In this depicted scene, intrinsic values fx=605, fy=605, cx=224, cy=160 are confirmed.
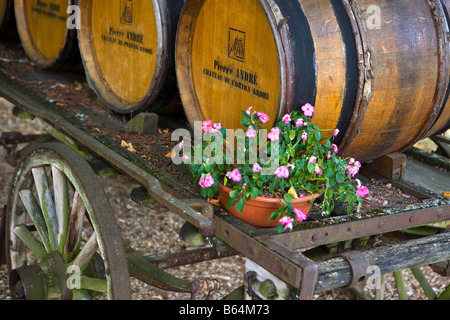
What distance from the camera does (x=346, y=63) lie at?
2354 mm

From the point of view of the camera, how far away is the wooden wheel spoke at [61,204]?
2664 millimetres

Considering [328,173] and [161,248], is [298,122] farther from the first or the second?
[161,248]

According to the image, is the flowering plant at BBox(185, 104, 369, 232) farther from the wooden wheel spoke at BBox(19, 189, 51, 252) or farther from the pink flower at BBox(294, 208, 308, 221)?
the wooden wheel spoke at BBox(19, 189, 51, 252)

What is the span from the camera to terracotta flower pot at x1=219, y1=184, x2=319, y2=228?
6.97 ft

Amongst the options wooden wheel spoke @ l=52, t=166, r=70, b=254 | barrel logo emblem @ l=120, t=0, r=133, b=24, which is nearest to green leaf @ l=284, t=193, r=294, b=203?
wooden wheel spoke @ l=52, t=166, r=70, b=254

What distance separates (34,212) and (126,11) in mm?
1177

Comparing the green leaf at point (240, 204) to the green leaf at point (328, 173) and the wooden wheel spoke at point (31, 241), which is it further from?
the wooden wheel spoke at point (31, 241)

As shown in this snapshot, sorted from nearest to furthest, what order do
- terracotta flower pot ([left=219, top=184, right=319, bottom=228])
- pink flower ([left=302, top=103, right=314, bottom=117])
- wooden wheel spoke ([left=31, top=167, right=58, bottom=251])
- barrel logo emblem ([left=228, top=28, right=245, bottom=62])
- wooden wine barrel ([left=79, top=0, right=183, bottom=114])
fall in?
terracotta flower pot ([left=219, top=184, right=319, bottom=228]) < pink flower ([left=302, top=103, right=314, bottom=117]) < barrel logo emblem ([left=228, top=28, right=245, bottom=62]) < wooden wheel spoke ([left=31, top=167, right=58, bottom=251]) < wooden wine barrel ([left=79, top=0, right=183, bottom=114])

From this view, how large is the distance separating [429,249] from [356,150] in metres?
0.53

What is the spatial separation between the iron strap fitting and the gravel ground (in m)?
2.08

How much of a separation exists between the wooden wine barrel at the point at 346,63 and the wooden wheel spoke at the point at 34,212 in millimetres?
1064

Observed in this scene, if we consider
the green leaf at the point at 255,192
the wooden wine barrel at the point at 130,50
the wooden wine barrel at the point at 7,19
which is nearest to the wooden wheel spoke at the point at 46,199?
the wooden wine barrel at the point at 130,50

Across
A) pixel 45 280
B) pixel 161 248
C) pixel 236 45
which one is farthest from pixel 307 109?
pixel 161 248

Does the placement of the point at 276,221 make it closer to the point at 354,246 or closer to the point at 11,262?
the point at 354,246
